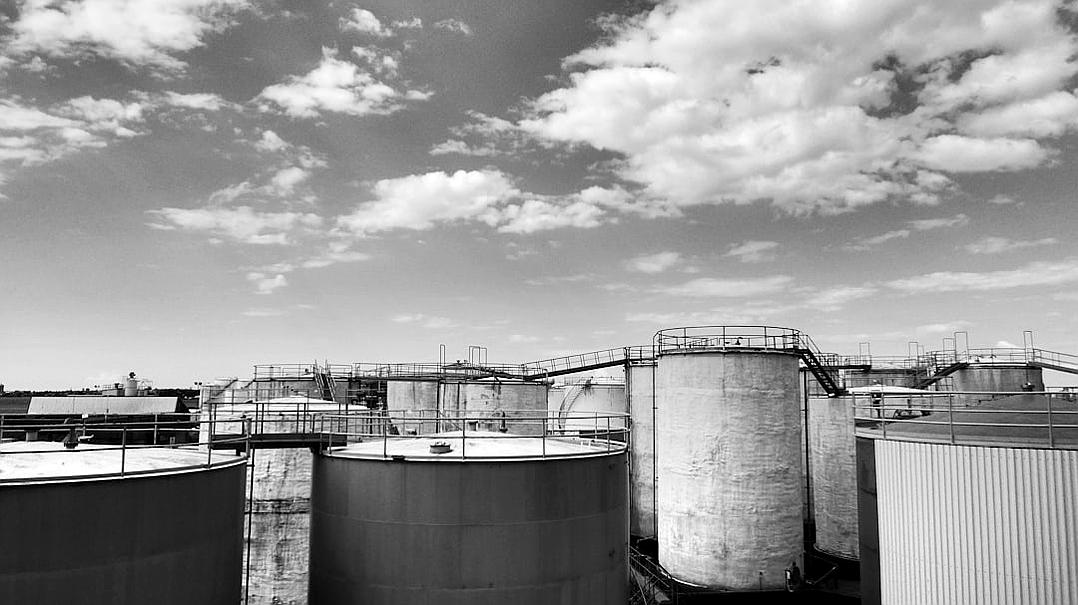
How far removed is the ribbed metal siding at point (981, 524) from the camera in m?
12.3

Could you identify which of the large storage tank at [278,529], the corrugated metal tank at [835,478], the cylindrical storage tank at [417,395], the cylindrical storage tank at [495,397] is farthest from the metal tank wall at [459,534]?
the cylindrical storage tank at [417,395]

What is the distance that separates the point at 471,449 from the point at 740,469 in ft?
50.1

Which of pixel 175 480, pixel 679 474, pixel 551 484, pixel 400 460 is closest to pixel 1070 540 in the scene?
Result: pixel 551 484

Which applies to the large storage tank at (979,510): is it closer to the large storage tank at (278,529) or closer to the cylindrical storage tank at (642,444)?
the large storage tank at (278,529)

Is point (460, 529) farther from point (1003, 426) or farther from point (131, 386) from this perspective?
point (131, 386)

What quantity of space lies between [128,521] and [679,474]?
21.5 meters

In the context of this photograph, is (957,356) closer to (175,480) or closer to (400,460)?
(400,460)

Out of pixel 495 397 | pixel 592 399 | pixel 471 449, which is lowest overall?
pixel 471 449

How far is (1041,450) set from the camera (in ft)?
41.0

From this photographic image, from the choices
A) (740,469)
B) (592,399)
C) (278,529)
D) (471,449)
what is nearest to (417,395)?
(592,399)

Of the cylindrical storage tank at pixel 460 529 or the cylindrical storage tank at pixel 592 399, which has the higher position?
the cylindrical storage tank at pixel 592 399

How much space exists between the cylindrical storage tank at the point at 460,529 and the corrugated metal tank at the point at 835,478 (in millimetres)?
20525

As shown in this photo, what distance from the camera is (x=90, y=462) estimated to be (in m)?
11.2

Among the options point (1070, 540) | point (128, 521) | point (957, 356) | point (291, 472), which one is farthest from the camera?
point (957, 356)
